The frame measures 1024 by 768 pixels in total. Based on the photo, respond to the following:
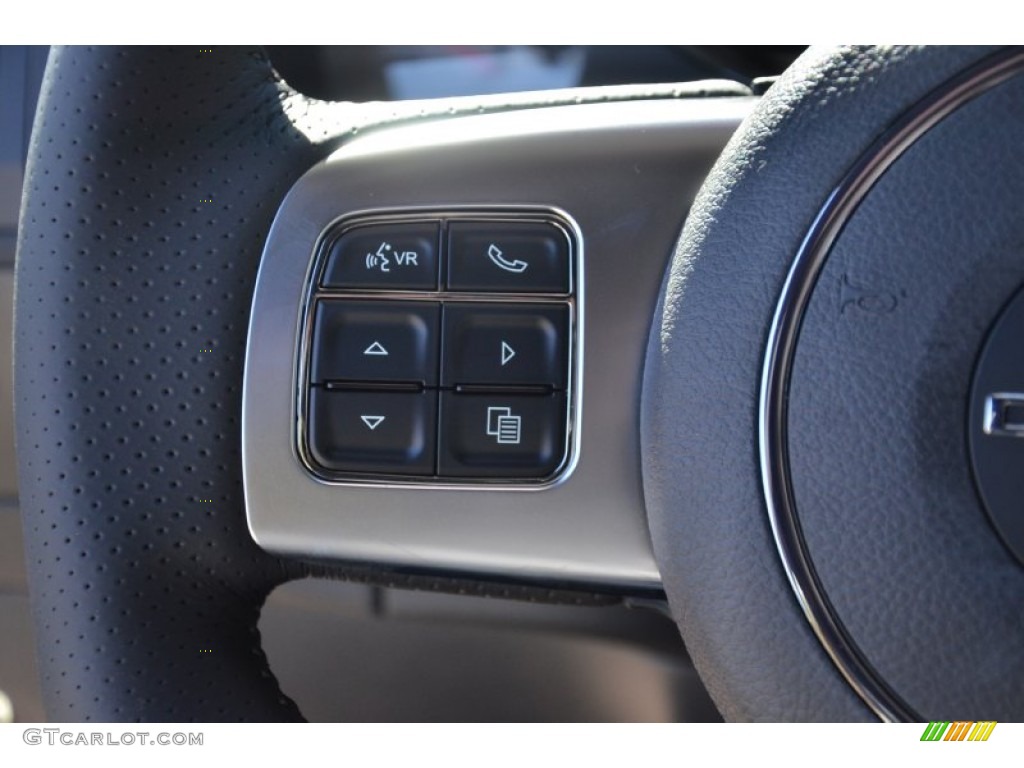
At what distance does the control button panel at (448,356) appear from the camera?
0.61 metres

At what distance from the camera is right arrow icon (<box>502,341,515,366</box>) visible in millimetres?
607

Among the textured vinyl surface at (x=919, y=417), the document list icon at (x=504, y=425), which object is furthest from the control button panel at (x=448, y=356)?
the textured vinyl surface at (x=919, y=417)

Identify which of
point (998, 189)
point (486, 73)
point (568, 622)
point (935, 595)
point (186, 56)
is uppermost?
point (486, 73)

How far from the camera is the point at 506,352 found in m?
0.61

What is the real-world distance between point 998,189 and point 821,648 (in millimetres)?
260

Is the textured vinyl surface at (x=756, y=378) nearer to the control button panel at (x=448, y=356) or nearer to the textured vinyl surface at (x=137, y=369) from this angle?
the control button panel at (x=448, y=356)

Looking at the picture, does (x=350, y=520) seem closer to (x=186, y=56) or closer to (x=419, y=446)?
(x=419, y=446)

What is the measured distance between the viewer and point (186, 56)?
2.09ft

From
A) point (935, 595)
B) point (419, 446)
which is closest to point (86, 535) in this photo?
point (419, 446)

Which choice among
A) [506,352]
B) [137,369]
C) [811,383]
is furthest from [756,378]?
[137,369]
